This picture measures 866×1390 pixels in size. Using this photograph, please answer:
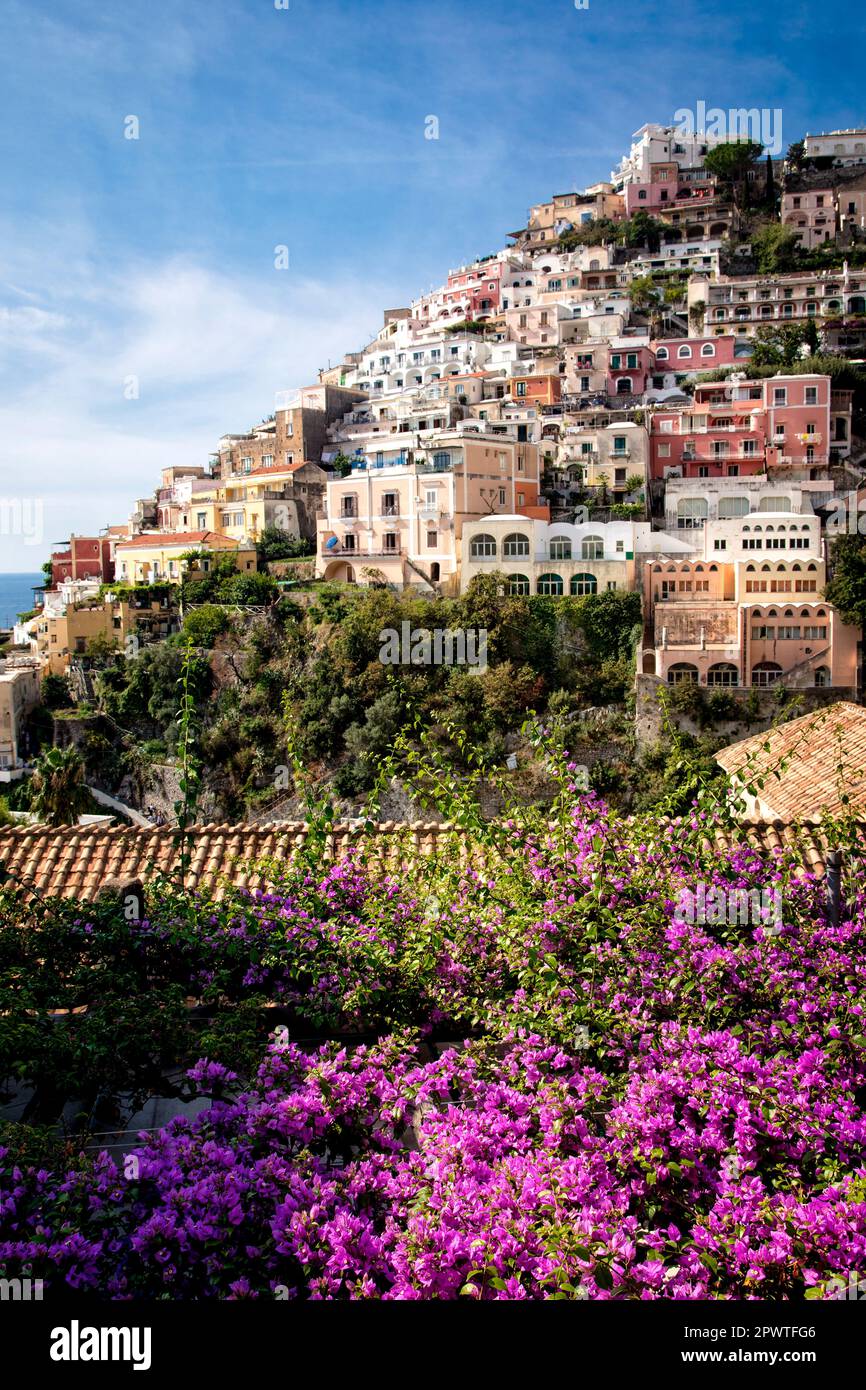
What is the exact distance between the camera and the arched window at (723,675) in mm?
27406

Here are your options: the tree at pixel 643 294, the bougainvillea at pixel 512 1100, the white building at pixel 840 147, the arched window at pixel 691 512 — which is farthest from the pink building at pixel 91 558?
the white building at pixel 840 147

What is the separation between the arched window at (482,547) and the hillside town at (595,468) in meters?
0.10

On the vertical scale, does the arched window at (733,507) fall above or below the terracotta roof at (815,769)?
above

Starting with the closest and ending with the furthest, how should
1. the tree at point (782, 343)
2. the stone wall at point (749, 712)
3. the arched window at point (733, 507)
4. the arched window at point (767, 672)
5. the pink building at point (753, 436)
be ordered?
the stone wall at point (749, 712)
the arched window at point (767, 672)
the arched window at point (733, 507)
the pink building at point (753, 436)
the tree at point (782, 343)

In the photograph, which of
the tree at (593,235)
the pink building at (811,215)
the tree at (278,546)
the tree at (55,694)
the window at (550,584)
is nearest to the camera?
the window at (550,584)

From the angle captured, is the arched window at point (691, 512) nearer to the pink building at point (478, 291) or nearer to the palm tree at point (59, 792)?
the palm tree at point (59, 792)

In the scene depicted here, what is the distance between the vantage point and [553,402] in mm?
44406

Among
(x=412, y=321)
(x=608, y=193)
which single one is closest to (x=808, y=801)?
(x=412, y=321)

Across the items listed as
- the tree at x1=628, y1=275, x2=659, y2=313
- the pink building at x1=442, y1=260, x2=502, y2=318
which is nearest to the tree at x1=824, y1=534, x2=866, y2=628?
the tree at x1=628, y1=275, x2=659, y2=313

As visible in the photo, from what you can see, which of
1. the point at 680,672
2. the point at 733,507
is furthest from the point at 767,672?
the point at 733,507

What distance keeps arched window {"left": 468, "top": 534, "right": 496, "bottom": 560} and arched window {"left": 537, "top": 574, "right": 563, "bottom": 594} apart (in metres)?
2.03

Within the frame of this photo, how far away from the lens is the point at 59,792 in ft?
56.8

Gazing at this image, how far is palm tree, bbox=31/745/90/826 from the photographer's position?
17016 mm
